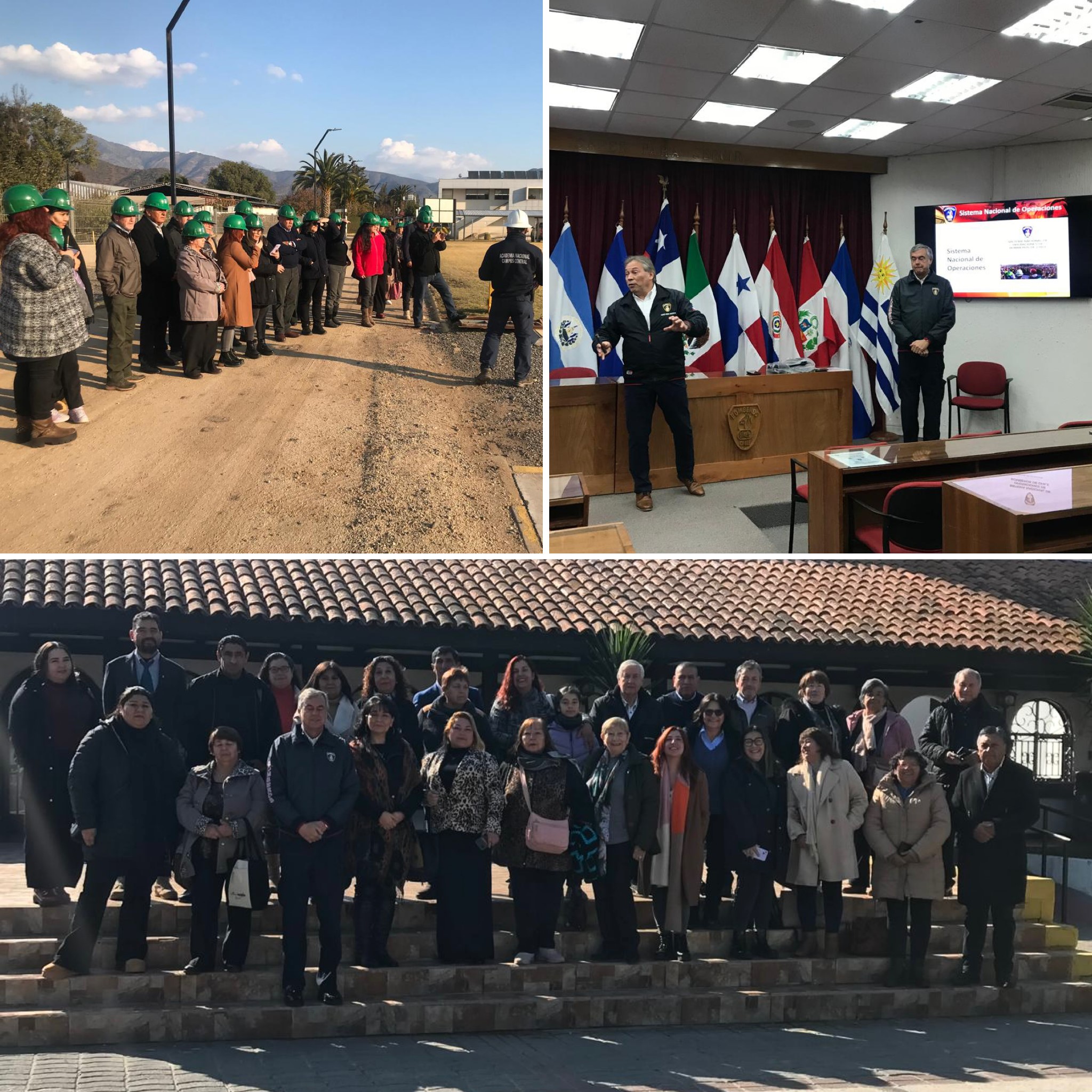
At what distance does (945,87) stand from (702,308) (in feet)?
9.89

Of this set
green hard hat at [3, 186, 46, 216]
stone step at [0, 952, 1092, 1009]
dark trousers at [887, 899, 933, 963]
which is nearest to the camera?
stone step at [0, 952, 1092, 1009]

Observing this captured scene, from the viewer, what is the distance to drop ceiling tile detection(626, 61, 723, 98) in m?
6.93

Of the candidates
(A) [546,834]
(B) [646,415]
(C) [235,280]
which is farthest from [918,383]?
(A) [546,834]

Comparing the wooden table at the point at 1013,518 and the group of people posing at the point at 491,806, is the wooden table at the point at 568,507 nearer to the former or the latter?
the group of people posing at the point at 491,806

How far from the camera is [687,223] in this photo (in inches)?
398

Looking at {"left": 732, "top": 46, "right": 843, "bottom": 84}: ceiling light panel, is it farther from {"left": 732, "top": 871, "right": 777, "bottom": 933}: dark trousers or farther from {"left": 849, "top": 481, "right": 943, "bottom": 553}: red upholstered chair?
{"left": 732, "top": 871, "right": 777, "bottom": 933}: dark trousers

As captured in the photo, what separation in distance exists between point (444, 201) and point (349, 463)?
2.69 meters

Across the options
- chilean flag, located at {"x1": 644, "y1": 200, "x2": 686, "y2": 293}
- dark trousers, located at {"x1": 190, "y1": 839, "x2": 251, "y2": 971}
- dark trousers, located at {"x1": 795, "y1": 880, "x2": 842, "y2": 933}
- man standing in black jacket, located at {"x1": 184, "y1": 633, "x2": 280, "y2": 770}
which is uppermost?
chilean flag, located at {"x1": 644, "y1": 200, "x2": 686, "y2": 293}

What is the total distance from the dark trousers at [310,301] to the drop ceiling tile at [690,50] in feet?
9.62

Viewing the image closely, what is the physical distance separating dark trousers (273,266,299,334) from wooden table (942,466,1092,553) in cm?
473

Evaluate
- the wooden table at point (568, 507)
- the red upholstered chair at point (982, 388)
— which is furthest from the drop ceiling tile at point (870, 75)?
the wooden table at point (568, 507)

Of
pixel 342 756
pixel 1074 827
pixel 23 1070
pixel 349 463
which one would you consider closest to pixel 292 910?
pixel 342 756

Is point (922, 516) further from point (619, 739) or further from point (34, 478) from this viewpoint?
point (34, 478)

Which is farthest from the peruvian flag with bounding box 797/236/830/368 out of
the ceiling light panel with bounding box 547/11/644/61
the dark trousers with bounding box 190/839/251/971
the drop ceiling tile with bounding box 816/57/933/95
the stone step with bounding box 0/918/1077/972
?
the dark trousers with bounding box 190/839/251/971
